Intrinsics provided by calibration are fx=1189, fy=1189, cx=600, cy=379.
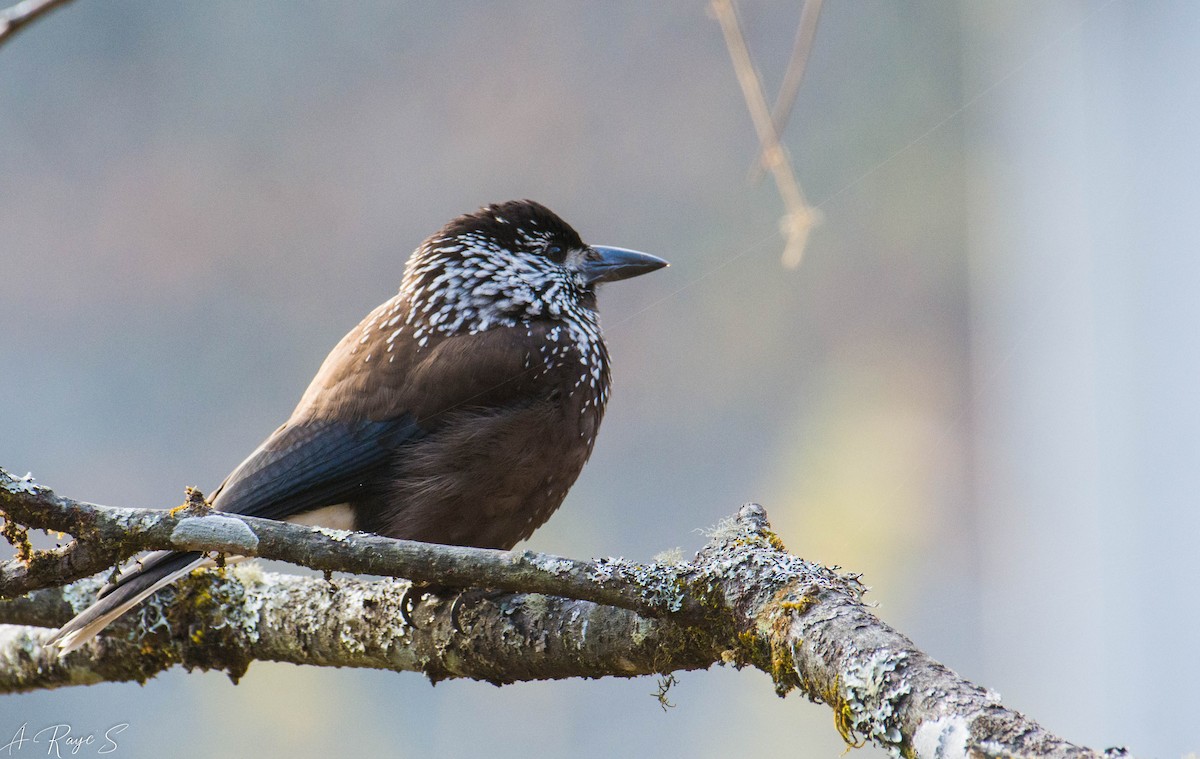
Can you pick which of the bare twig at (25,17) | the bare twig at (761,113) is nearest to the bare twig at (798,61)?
the bare twig at (761,113)

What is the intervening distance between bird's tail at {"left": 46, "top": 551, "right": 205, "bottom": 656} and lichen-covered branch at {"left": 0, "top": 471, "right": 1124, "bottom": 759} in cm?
16

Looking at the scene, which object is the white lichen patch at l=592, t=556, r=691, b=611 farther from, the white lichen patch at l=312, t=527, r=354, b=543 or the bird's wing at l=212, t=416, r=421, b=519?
the bird's wing at l=212, t=416, r=421, b=519

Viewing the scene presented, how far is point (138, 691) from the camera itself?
4.93m

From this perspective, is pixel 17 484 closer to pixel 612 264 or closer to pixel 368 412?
pixel 368 412

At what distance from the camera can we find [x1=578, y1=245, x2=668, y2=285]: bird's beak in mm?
3160

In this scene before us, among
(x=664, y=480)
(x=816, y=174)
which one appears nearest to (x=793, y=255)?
(x=664, y=480)

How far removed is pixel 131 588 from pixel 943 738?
1.58 meters

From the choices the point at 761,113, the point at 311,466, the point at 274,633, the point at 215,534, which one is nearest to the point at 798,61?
the point at 761,113

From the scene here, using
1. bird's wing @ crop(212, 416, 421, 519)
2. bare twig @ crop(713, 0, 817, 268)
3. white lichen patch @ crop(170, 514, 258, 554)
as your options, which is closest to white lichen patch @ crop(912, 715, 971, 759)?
white lichen patch @ crop(170, 514, 258, 554)

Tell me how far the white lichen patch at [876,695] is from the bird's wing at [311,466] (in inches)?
57.9

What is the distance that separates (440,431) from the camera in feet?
8.52

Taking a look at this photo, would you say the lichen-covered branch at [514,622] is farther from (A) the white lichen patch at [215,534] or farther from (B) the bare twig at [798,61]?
(B) the bare twig at [798,61]

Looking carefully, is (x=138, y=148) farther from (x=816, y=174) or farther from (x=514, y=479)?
(x=514, y=479)

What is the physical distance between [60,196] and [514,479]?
12.1 ft
